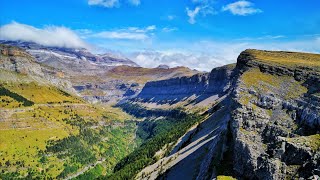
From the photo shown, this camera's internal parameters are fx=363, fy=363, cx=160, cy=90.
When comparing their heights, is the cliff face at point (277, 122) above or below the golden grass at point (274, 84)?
below

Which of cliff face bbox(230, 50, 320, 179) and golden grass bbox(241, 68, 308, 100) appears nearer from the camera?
cliff face bbox(230, 50, 320, 179)

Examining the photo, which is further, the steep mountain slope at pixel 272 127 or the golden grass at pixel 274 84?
the golden grass at pixel 274 84

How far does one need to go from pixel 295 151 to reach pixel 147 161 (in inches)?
4843

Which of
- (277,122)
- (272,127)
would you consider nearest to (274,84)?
(277,122)

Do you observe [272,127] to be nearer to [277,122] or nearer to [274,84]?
[277,122]

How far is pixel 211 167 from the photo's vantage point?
3034 inches

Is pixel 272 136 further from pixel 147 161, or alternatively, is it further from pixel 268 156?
pixel 147 161

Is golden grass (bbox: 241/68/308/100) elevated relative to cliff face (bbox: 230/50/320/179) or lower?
elevated

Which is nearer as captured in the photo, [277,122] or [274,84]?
[277,122]

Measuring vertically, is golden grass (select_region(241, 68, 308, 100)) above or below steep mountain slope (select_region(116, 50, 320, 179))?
above

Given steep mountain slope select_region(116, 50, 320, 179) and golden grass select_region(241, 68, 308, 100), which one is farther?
golden grass select_region(241, 68, 308, 100)

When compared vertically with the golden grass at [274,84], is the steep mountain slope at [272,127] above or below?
below

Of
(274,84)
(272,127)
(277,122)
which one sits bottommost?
(272,127)

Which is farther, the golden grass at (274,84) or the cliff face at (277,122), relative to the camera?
the golden grass at (274,84)
